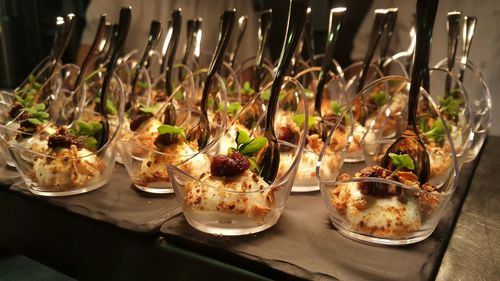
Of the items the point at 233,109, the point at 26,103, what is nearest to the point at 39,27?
the point at 26,103

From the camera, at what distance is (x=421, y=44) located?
97 centimetres

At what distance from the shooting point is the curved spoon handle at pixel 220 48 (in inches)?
47.4

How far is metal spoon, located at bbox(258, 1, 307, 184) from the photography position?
39.6 inches

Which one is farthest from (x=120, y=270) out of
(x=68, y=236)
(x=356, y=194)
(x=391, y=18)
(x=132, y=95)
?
(x=391, y=18)

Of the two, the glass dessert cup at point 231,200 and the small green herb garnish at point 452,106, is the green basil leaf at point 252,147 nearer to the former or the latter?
the glass dessert cup at point 231,200

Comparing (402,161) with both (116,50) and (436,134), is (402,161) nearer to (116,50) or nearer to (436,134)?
(436,134)

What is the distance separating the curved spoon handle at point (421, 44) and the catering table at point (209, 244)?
275mm

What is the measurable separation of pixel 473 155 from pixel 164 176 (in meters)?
1.03

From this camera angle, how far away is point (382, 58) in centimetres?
196

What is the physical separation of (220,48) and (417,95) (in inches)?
20.8

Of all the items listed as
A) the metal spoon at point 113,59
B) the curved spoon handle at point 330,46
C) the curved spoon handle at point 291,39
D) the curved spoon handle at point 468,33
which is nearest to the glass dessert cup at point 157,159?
the metal spoon at point 113,59

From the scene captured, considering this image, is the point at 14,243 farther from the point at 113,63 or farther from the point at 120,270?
the point at 113,63

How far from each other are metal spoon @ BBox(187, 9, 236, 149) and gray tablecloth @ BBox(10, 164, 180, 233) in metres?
0.23

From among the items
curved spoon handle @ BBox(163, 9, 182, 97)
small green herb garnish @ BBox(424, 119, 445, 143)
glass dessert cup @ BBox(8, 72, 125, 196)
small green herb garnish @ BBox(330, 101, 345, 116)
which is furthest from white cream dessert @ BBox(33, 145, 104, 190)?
small green herb garnish @ BBox(424, 119, 445, 143)
